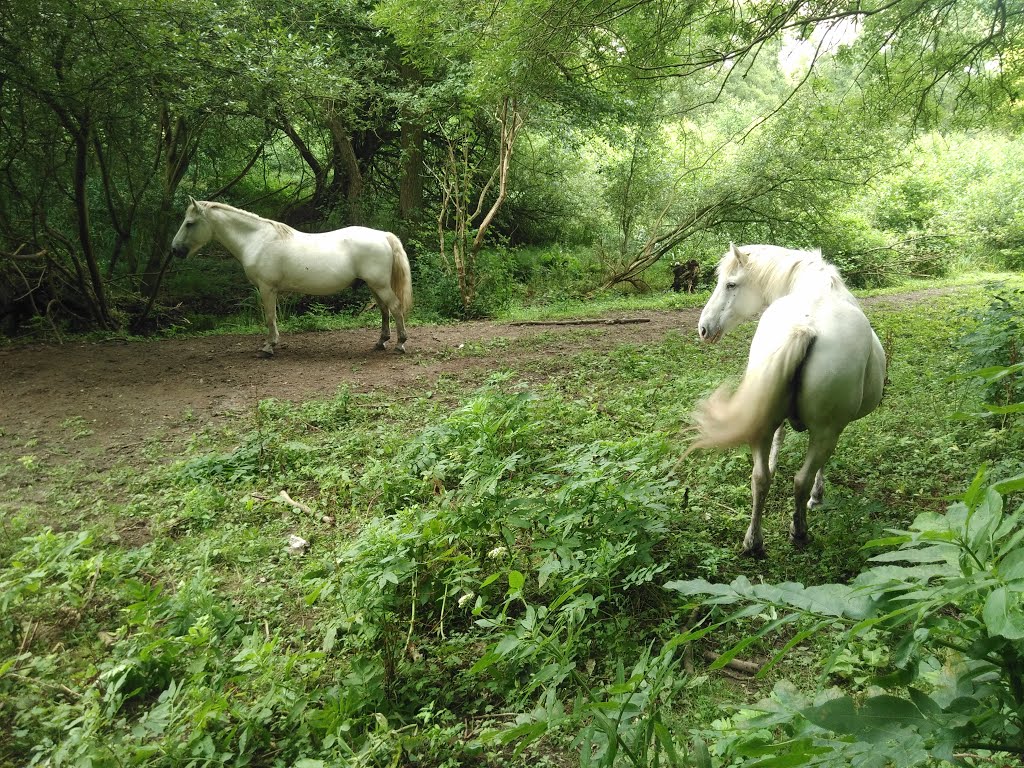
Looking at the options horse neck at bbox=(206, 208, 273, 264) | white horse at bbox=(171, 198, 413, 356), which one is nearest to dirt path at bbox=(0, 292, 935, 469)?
white horse at bbox=(171, 198, 413, 356)

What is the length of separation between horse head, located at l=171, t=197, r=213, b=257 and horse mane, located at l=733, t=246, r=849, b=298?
→ 6215 mm

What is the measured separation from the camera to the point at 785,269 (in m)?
→ 3.33

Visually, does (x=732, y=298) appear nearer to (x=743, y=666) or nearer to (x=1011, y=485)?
(x=743, y=666)

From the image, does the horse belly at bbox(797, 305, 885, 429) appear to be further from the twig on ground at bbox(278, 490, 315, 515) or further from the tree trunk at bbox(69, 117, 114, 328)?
the tree trunk at bbox(69, 117, 114, 328)

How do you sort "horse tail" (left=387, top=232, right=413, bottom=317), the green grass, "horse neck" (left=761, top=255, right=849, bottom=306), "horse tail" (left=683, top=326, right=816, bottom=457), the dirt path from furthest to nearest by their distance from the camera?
1. "horse tail" (left=387, top=232, right=413, bottom=317)
2. the dirt path
3. "horse neck" (left=761, top=255, right=849, bottom=306)
4. "horse tail" (left=683, top=326, right=816, bottom=457)
5. the green grass

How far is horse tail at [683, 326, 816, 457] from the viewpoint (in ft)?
8.67

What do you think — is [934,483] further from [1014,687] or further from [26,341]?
[26,341]

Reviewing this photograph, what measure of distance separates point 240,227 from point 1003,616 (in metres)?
7.84

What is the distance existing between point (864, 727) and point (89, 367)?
7.49 metres

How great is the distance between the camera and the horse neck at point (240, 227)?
7.16 metres

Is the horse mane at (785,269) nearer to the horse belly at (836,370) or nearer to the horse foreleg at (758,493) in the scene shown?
the horse belly at (836,370)

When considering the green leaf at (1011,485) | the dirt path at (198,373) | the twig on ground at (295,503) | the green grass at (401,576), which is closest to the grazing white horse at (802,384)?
the green grass at (401,576)

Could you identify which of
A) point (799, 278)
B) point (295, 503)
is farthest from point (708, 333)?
point (295, 503)

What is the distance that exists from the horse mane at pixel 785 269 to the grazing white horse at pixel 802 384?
0.04 ft
